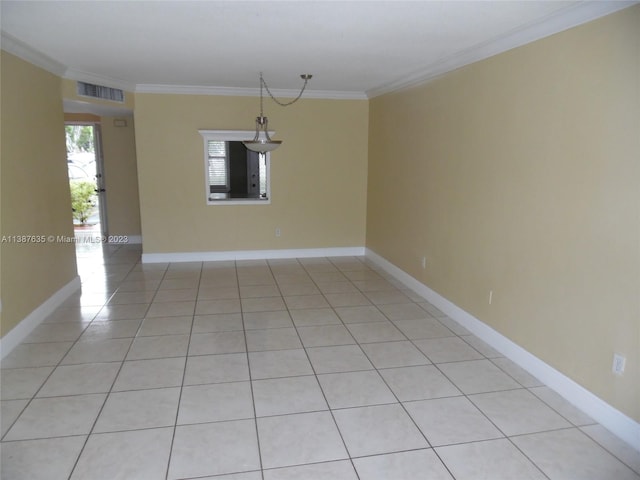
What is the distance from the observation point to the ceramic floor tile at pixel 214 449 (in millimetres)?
2049

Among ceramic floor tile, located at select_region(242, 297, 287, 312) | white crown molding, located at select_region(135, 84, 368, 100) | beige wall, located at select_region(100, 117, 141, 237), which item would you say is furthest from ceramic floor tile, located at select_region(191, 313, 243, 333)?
→ beige wall, located at select_region(100, 117, 141, 237)

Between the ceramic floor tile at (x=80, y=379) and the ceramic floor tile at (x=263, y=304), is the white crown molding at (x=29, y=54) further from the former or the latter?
the ceramic floor tile at (x=263, y=304)

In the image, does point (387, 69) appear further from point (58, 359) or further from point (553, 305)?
point (58, 359)

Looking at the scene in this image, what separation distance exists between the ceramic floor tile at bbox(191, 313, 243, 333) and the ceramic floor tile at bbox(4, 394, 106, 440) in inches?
43.8

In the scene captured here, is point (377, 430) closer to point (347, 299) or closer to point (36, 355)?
point (347, 299)

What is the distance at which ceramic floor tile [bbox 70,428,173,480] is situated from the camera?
2.01 metres

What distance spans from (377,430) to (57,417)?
5.79 ft

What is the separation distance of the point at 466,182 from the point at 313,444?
2453mm

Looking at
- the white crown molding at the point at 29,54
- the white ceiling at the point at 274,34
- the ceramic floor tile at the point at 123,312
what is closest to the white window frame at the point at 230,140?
the white ceiling at the point at 274,34

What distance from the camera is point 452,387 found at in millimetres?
2787

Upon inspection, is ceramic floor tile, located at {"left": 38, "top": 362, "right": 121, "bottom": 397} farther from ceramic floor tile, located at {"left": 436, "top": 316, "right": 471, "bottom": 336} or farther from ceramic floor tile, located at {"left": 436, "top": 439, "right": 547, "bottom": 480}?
ceramic floor tile, located at {"left": 436, "top": 316, "right": 471, "bottom": 336}

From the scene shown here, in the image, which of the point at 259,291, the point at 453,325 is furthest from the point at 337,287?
the point at 453,325

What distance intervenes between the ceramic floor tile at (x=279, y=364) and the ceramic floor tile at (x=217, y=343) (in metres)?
0.19

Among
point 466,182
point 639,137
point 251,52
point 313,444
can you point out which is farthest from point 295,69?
point 313,444
